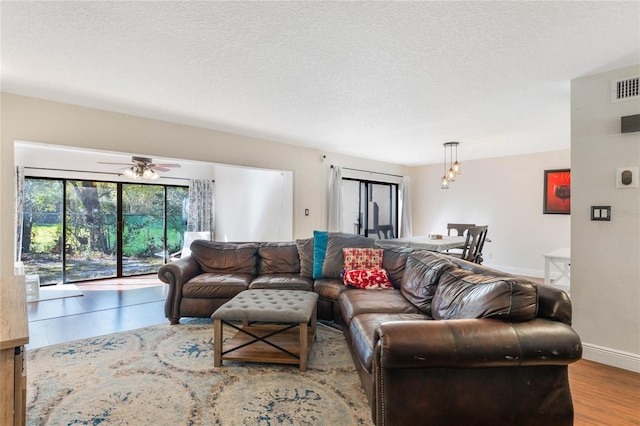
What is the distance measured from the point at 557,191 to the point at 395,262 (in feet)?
13.7

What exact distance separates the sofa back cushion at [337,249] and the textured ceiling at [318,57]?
4.91 ft

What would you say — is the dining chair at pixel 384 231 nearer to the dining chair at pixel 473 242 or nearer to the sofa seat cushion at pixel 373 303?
the dining chair at pixel 473 242

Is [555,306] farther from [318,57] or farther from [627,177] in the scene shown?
[318,57]

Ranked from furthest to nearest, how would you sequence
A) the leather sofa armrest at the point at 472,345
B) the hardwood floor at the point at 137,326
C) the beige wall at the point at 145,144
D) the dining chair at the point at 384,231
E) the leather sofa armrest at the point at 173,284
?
the dining chair at the point at 384,231
the leather sofa armrest at the point at 173,284
the beige wall at the point at 145,144
the hardwood floor at the point at 137,326
the leather sofa armrest at the point at 472,345

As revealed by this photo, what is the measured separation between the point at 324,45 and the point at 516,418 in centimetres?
236

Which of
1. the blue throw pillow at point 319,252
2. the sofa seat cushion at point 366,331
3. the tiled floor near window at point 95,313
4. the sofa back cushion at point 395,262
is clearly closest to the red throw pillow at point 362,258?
the sofa back cushion at point 395,262

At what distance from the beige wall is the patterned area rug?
4.70 ft

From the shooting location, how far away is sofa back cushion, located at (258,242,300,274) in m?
3.88

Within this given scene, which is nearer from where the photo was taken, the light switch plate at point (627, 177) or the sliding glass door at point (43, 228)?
the light switch plate at point (627, 177)

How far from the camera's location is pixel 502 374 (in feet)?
4.54

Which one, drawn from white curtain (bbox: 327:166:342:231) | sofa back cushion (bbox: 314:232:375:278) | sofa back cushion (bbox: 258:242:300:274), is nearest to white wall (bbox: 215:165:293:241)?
white curtain (bbox: 327:166:342:231)

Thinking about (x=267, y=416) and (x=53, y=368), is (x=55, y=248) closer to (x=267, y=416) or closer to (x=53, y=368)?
(x=53, y=368)

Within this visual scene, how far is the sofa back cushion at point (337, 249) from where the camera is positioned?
354cm

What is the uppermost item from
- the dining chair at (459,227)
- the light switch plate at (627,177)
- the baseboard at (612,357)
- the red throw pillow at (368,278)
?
the light switch plate at (627,177)
